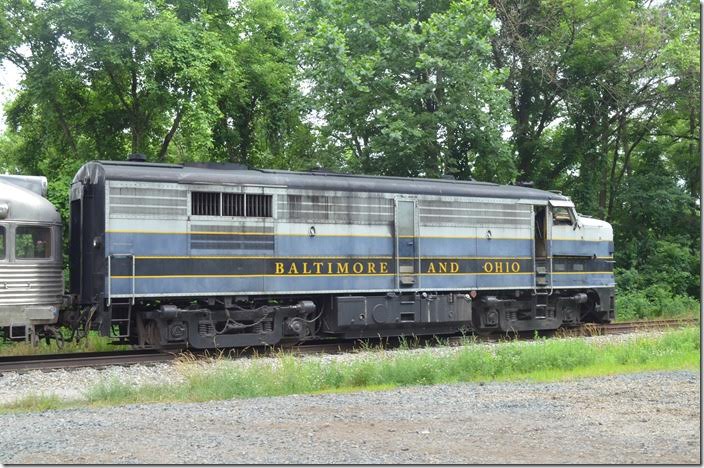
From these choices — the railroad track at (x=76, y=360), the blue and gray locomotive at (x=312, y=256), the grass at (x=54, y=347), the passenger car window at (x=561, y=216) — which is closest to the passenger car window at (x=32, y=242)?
the blue and gray locomotive at (x=312, y=256)

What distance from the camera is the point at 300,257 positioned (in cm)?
1708

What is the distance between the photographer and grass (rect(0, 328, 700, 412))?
11.3m

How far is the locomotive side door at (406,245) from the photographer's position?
18359 millimetres

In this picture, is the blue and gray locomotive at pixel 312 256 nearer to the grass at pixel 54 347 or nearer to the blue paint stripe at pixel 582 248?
the blue paint stripe at pixel 582 248

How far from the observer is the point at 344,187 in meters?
17.8

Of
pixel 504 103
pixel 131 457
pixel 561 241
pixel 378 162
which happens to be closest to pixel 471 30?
pixel 504 103

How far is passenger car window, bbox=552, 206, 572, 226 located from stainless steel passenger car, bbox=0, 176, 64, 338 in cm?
1149

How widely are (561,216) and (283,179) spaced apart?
7.57m

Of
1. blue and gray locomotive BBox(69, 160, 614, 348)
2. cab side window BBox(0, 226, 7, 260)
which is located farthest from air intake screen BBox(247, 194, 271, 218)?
cab side window BBox(0, 226, 7, 260)

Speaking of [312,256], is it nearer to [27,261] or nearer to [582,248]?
[27,261]

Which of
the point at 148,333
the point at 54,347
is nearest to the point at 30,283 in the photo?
the point at 148,333

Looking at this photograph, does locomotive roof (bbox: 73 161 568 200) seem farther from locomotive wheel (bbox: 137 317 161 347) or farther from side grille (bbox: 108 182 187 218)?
locomotive wheel (bbox: 137 317 161 347)

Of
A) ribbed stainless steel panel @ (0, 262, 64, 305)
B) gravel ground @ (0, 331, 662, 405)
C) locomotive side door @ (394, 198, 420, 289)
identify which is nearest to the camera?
gravel ground @ (0, 331, 662, 405)

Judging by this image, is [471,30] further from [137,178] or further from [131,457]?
[131,457]
